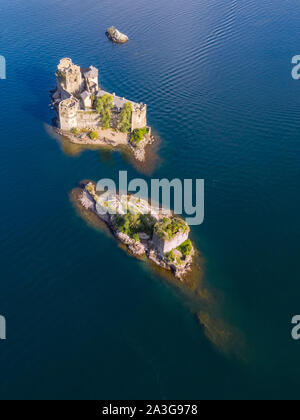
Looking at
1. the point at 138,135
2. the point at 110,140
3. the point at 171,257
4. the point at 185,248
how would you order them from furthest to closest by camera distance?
the point at 110,140 → the point at 138,135 → the point at 185,248 → the point at 171,257

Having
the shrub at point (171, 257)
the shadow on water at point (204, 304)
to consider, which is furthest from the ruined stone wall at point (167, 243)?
the shadow on water at point (204, 304)

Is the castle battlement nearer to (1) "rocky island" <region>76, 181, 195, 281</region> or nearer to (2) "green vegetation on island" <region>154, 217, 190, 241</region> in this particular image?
(1) "rocky island" <region>76, 181, 195, 281</region>

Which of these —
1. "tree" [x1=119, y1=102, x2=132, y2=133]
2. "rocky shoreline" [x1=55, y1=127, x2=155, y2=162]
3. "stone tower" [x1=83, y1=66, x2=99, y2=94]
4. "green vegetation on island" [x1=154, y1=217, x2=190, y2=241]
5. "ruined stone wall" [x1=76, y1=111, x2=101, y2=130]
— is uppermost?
"stone tower" [x1=83, y1=66, x2=99, y2=94]

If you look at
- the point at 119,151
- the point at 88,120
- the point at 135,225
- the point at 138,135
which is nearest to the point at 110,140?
the point at 119,151

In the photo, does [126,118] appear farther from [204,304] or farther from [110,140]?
[204,304]

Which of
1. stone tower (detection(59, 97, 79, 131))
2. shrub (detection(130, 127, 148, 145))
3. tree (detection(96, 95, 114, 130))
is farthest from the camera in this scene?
shrub (detection(130, 127, 148, 145))

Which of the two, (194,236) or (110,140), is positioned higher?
(110,140)

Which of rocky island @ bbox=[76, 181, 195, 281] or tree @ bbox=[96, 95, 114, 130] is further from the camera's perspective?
tree @ bbox=[96, 95, 114, 130]

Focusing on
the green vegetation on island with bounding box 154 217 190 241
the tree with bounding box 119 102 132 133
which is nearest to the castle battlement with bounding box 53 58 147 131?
the tree with bounding box 119 102 132 133
